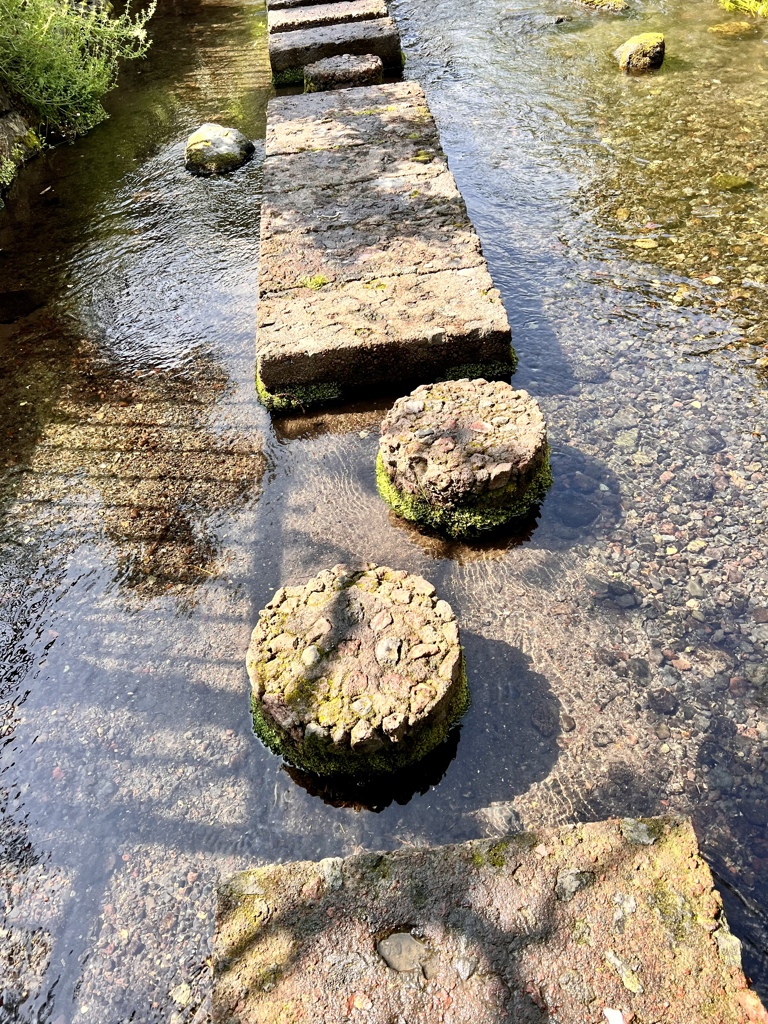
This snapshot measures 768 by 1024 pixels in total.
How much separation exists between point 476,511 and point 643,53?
5401 mm

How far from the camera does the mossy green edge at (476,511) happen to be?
290 centimetres

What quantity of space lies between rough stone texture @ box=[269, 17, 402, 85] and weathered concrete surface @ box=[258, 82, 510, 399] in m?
1.88

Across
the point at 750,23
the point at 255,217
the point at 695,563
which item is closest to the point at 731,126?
the point at 750,23

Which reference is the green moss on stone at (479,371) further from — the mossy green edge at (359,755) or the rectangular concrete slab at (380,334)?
the mossy green edge at (359,755)

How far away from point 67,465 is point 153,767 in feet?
5.60

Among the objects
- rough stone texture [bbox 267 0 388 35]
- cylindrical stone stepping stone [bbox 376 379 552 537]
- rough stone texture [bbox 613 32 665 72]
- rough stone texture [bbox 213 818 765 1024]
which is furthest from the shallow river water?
rough stone texture [bbox 267 0 388 35]

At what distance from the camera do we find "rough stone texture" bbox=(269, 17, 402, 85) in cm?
674

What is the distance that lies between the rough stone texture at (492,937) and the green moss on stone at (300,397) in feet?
7.29

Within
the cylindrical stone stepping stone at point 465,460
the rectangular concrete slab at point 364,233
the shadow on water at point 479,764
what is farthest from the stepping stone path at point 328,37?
the shadow on water at point 479,764

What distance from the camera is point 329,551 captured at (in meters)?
2.96

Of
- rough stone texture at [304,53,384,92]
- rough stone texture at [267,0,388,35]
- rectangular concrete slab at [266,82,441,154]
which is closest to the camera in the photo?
rectangular concrete slab at [266,82,441,154]

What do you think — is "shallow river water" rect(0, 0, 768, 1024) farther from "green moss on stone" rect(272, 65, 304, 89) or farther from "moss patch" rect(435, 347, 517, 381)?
"green moss on stone" rect(272, 65, 304, 89)

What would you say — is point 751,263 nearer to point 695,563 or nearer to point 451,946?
point 695,563

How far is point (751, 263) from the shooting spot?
4.20m
